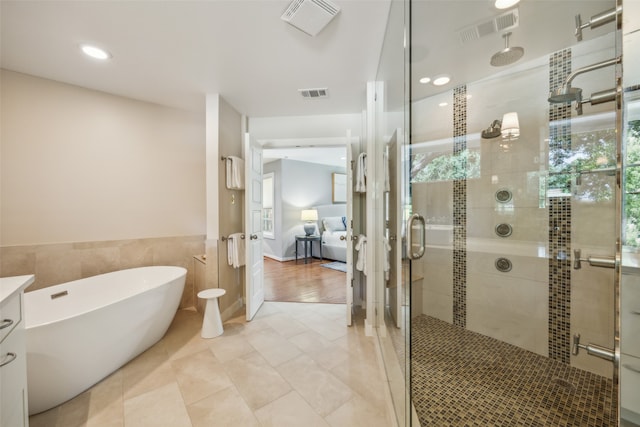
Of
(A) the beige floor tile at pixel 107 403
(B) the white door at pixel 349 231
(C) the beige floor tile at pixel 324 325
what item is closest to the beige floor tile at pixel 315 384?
(C) the beige floor tile at pixel 324 325

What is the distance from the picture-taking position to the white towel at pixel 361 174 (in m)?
2.65

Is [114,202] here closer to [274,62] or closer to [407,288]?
[274,62]

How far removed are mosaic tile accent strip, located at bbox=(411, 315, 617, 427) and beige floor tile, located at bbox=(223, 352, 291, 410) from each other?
0.88m

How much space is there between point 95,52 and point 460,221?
337 cm

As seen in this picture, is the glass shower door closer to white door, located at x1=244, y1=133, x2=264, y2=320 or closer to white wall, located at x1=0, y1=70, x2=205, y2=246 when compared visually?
white door, located at x1=244, y1=133, x2=264, y2=320

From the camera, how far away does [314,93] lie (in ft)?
8.21

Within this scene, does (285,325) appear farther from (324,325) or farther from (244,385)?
(244,385)

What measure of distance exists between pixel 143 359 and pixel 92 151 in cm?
213

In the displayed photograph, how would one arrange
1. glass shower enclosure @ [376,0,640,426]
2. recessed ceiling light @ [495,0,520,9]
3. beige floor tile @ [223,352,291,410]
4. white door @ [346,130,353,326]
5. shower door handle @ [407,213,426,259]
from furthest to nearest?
white door @ [346,130,353,326]
beige floor tile @ [223,352,291,410]
recessed ceiling light @ [495,0,520,9]
glass shower enclosure @ [376,0,640,426]
shower door handle @ [407,213,426,259]

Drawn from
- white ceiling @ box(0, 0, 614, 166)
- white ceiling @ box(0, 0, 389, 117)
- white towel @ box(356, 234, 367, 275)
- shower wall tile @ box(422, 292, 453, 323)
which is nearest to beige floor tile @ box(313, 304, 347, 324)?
white towel @ box(356, 234, 367, 275)

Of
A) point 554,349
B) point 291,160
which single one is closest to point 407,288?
point 554,349

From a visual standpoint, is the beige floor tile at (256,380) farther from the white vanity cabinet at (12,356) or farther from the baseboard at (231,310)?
the white vanity cabinet at (12,356)

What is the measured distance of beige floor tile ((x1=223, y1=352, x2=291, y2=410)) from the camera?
1516 mm

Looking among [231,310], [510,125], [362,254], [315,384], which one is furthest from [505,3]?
[231,310]
